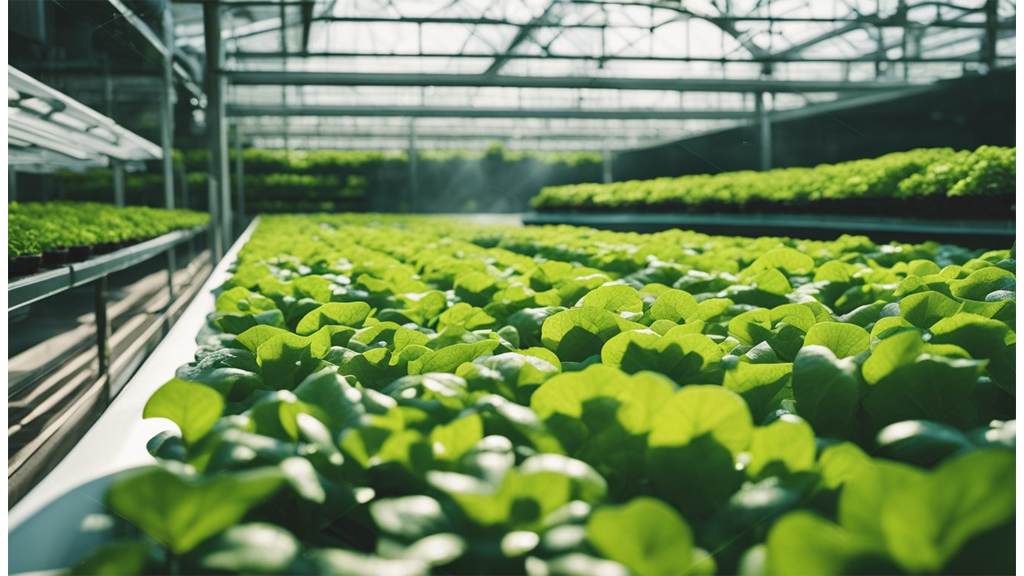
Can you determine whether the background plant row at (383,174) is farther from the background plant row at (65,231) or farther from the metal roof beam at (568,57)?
the background plant row at (65,231)

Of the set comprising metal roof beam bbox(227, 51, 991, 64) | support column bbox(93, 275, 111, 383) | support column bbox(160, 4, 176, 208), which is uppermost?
metal roof beam bbox(227, 51, 991, 64)

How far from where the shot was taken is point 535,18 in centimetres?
1753

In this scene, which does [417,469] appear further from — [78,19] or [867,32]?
[867,32]

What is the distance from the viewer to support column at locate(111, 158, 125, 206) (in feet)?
32.2

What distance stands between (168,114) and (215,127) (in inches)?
24.5

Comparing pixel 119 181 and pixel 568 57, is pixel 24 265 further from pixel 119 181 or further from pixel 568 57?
pixel 568 57

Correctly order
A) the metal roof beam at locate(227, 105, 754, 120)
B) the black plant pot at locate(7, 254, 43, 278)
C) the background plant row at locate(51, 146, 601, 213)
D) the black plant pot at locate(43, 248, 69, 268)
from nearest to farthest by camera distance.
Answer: the black plant pot at locate(7, 254, 43, 278) → the black plant pot at locate(43, 248, 69, 268) → the metal roof beam at locate(227, 105, 754, 120) → the background plant row at locate(51, 146, 601, 213)

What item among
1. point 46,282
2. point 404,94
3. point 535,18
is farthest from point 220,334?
point 404,94

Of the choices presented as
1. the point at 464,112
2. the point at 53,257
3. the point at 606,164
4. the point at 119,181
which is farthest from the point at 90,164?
the point at 606,164

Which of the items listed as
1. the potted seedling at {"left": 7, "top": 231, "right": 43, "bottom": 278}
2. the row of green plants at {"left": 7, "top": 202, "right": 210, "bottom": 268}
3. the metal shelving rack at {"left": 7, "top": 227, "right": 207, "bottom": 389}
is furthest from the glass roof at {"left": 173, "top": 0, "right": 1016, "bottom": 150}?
the potted seedling at {"left": 7, "top": 231, "right": 43, "bottom": 278}

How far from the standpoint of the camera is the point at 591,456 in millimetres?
667

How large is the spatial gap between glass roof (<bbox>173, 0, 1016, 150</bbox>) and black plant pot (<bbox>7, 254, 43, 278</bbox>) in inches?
340

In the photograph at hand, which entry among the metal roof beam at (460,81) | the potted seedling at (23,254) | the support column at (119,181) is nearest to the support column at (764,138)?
the metal roof beam at (460,81)

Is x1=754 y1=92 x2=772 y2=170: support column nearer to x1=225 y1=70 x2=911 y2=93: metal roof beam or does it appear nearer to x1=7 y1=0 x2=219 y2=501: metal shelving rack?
x1=225 y1=70 x2=911 y2=93: metal roof beam
